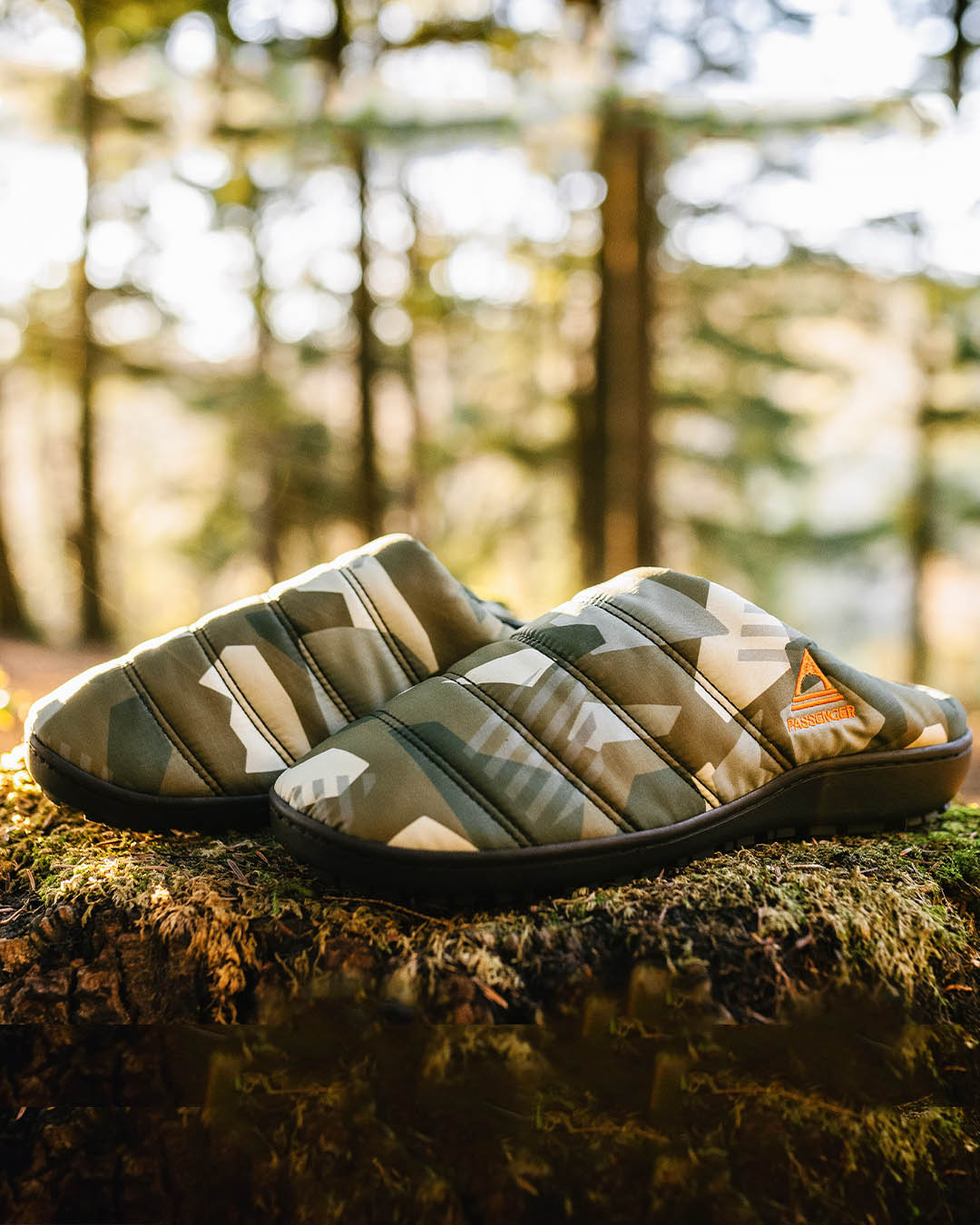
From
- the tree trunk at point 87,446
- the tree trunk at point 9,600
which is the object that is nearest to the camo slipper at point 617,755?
the tree trunk at point 87,446

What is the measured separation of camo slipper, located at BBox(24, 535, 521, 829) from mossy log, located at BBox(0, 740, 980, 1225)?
204 mm

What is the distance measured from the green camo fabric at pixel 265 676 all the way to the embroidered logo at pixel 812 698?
21.8 inches

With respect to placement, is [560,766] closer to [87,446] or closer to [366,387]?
[366,387]

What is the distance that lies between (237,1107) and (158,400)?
8.82 metres

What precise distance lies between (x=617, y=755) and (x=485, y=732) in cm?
21

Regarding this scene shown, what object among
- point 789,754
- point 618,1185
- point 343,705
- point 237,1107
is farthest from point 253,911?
point 789,754

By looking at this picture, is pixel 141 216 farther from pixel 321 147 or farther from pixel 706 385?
pixel 706 385

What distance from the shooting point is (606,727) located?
127cm

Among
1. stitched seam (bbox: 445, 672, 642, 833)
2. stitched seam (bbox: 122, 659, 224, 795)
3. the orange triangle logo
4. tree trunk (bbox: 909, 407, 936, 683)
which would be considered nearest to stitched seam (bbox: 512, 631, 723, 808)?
stitched seam (bbox: 445, 672, 642, 833)

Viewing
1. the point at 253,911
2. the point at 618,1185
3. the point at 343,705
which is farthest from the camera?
the point at 343,705

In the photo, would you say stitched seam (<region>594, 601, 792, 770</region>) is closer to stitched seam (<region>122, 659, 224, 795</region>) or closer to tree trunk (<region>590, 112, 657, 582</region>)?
stitched seam (<region>122, 659, 224, 795</region>)

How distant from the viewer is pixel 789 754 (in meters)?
1.37

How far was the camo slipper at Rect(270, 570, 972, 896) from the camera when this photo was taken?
1133 mm

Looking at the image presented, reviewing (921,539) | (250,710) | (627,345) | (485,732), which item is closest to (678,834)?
(485,732)
